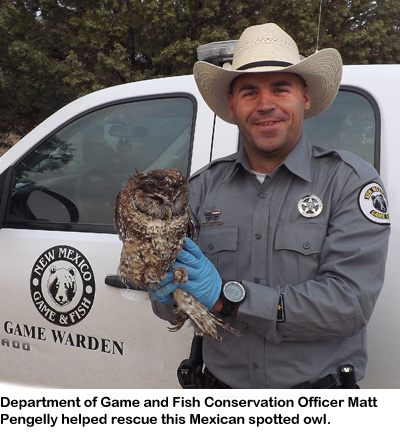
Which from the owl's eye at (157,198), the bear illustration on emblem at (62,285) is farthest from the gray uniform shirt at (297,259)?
the bear illustration on emblem at (62,285)

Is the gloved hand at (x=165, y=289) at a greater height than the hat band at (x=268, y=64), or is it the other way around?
the hat band at (x=268, y=64)

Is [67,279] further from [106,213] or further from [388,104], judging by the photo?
[388,104]

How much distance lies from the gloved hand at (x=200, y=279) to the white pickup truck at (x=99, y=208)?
574 mm

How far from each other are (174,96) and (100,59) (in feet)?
22.6

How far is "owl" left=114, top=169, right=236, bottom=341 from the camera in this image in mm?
1608

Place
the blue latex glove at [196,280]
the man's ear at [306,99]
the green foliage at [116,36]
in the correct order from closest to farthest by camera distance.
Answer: the blue latex glove at [196,280] → the man's ear at [306,99] → the green foliage at [116,36]

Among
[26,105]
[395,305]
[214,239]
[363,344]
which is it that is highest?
[26,105]

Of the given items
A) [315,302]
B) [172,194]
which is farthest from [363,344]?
[172,194]

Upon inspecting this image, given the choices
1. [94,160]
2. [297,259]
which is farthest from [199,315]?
[94,160]

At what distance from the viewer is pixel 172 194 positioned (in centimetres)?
160

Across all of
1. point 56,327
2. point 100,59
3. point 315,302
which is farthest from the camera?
point 100,59

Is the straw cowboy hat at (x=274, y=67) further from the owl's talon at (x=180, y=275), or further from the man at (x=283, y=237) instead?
the owl's talon at (x=180, y=275)

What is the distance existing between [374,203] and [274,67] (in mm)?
660

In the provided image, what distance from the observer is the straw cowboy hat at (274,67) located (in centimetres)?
181
